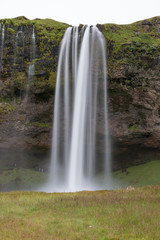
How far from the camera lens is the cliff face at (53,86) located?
26.0 metres

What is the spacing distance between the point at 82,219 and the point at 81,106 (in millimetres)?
18332

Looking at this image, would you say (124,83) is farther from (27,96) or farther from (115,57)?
(27,96)

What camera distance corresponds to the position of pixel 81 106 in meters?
25.6

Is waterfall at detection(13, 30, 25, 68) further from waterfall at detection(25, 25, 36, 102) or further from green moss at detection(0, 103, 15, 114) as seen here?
green moss at detection(0, 103, 15, 114)

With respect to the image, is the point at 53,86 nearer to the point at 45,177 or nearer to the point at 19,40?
the point at 19,40

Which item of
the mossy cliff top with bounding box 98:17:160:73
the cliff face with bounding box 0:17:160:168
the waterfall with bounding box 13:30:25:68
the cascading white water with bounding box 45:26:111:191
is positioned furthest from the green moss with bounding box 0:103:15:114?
the mossy cliff top with bounding box 98:17:160:73

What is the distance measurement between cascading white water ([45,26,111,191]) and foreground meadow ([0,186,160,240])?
13.9 metres

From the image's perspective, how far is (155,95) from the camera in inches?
1018

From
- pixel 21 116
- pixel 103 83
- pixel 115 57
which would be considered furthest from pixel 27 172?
pixel 115 57

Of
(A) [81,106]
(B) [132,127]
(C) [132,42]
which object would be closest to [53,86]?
(A) [81,106]

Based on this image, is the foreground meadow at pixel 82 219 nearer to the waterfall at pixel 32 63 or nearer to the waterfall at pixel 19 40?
the waterfall at pixel 32 63

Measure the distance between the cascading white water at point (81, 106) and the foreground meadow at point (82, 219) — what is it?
546 inches

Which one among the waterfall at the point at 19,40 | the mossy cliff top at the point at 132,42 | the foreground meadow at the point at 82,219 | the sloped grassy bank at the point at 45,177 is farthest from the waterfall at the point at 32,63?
the foreground meadow at the point at 82,219

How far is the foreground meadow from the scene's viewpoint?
664 cm
